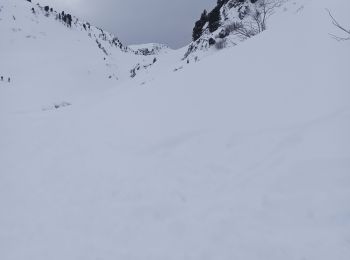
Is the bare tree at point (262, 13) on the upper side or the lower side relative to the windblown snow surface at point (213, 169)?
upper

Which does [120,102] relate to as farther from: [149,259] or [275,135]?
[149,259]

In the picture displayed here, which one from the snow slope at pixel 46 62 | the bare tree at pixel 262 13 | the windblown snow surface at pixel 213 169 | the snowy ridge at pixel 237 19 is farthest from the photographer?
the snow slope at pixel 46 62

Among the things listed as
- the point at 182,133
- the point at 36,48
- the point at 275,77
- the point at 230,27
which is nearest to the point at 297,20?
the point at 275,77

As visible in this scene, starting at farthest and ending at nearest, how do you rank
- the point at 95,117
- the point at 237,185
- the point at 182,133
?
the point at 95,117 < the point at 182,133 < the point at 237,185

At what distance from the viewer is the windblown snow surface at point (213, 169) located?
15.9 feet

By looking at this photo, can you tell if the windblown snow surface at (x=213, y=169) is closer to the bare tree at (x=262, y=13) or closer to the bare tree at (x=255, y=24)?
the bare tree at (x=262, y=13)

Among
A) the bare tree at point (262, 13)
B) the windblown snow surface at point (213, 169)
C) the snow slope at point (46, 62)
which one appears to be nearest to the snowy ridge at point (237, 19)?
the bare tree at point (262, 13)

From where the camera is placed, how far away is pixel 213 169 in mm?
6629

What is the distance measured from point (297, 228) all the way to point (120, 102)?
887 centimetres

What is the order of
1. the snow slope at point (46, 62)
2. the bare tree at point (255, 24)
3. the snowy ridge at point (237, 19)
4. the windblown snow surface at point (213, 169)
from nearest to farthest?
1. the windblown snow surface at point (213, 169)
2. the bare tree at point (255, 24)
3. the snowy ridge at point (237, 19)
4. the snow slope at point (46, 62)

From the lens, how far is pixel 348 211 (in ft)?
14.4

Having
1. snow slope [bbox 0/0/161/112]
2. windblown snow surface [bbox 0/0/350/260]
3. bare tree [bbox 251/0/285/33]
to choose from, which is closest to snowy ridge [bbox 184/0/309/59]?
bare tree [bbox 251/0/285/33]

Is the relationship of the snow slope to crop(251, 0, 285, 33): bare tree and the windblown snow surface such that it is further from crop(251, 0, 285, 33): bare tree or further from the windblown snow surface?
the windblown snow surface

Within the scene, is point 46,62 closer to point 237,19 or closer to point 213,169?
point 237,19
